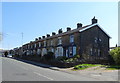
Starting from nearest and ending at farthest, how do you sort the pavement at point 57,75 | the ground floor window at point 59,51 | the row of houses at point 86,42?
the pavement at point 57,75 < the row of houses at point 86,42 < the ground floor window at point 59,51

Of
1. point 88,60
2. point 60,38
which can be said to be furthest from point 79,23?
point 88,60

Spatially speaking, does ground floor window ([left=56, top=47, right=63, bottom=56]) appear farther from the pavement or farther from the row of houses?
the pavement

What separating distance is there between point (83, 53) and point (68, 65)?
8.64 metres

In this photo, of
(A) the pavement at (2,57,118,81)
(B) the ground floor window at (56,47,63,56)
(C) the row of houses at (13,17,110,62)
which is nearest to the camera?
(A) the pavement at (2,57,118,81)

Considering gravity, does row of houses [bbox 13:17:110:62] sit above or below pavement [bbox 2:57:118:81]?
above

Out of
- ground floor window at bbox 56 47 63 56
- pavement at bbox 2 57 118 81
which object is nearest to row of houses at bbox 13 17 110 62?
ground floor window at bbox 56 47 63 56

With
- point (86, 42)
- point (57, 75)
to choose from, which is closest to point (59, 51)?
point (86, 42)

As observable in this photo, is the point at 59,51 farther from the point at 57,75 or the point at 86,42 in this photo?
the point at 57,75

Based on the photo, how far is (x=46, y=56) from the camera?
133 ft

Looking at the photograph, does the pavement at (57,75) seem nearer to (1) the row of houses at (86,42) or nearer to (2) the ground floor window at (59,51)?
(1) the row of houses at (86,42)

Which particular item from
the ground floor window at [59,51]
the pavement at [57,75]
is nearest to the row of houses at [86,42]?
the ground floor window at [59,51]

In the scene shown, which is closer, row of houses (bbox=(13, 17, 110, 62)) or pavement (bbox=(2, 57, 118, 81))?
pavement (bbox=(2, 57, 118, 81))

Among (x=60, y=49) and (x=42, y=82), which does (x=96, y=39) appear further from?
(x=42, y=82)

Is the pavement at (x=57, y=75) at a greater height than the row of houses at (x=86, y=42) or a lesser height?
lesser
